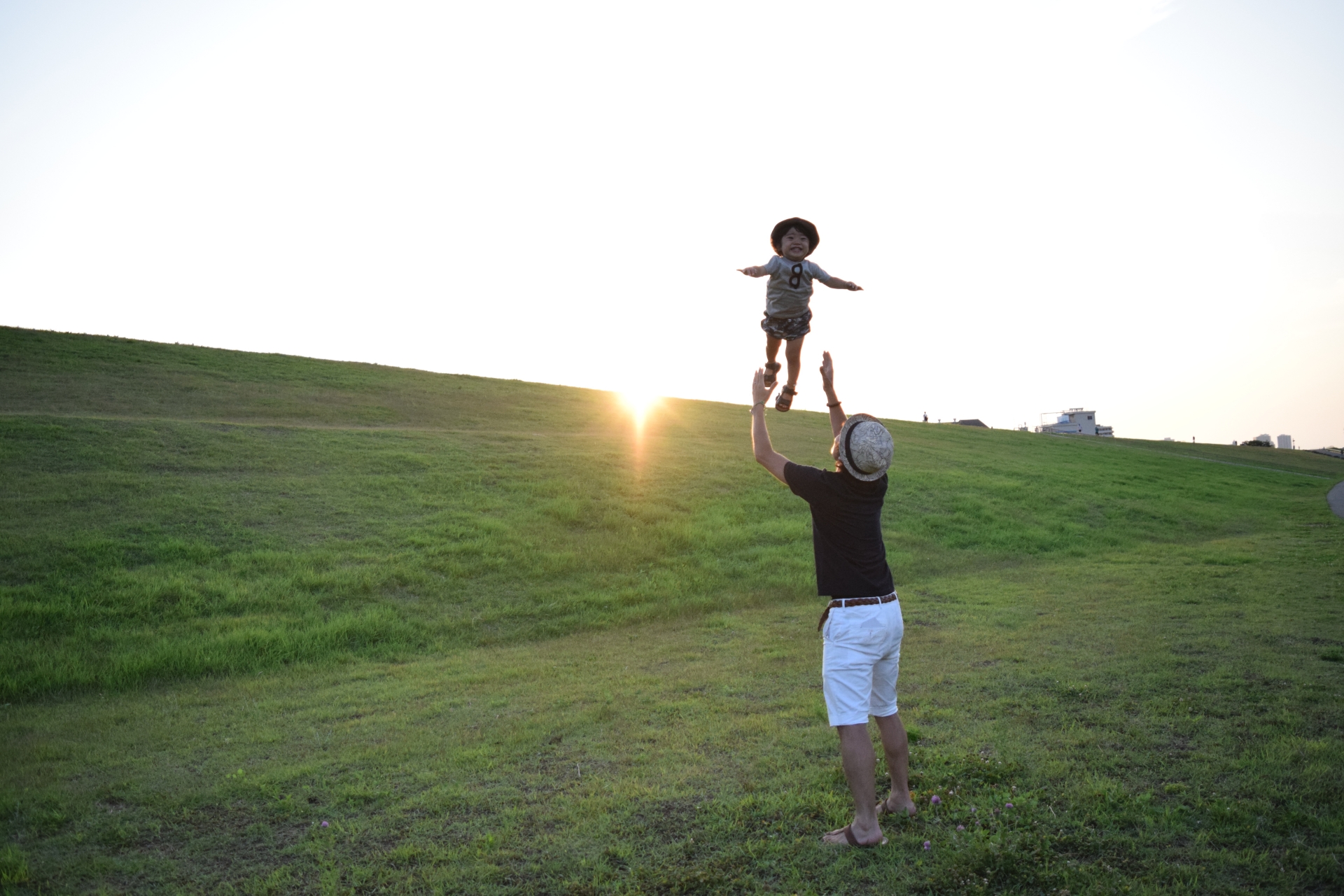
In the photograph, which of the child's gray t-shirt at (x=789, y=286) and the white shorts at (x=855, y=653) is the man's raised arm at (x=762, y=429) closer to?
the child's gray t-shirt at (x=789, y=286)

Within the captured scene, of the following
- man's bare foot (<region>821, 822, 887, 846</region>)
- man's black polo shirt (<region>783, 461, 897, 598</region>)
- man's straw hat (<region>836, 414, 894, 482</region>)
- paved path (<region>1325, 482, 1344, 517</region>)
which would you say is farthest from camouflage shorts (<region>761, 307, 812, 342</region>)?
paved path (<region>1325, 482, 1344, 517</region>)

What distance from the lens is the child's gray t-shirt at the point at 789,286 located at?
203 inches

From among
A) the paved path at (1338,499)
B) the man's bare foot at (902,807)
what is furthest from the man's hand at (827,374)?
the paved path at (1338,499)

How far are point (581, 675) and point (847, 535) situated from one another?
6.43 metres

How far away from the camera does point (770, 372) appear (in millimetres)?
5582

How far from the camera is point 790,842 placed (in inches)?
205

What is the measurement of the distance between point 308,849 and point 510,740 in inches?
96.4

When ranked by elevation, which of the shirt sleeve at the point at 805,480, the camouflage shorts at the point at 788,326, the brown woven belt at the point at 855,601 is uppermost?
the camouflage shorts at the point at 788,326

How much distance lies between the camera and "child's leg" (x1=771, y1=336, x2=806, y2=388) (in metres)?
5.49

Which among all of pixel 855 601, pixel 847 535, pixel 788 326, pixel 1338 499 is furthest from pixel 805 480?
pixel 1338 499

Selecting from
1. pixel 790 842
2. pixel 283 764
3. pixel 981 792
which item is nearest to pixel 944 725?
pixel 981 792

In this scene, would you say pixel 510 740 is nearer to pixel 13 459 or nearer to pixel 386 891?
pixel 386 891

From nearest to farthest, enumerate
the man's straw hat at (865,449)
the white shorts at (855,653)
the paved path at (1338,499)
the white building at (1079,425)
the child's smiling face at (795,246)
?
1. the white shorts at (855,653)
2. the man's straw hat at (865,449)
3. the child's smiling face at (795,246)
4. the paved path at (1338,499)
5. the white building at (1079,425)

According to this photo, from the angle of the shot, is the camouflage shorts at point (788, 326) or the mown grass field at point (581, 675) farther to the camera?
the camouflage shorts at point (788, 326)
